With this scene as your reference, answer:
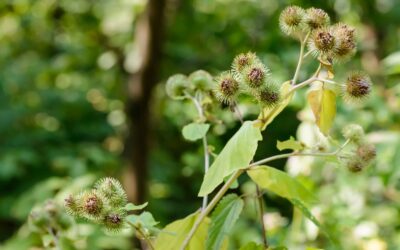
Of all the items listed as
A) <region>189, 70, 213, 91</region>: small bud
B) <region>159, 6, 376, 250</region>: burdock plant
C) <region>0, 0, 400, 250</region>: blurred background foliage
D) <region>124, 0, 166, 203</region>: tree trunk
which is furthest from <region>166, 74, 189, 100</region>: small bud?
<region>124, 0, 166, 203</region>: tree trunk

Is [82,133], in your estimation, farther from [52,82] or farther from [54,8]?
[54,8]

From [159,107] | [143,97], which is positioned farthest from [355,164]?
[159,107]

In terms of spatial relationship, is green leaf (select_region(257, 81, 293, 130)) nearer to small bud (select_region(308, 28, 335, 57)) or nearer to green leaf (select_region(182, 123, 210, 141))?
small bud (select_region(308, 28, 335, 57))

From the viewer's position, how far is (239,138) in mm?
731

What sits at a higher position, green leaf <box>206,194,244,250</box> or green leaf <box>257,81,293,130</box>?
green leaf <box>257,81,293,130</box>

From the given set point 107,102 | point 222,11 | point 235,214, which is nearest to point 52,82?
point 107,102

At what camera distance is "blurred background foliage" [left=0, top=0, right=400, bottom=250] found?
79.9 inches

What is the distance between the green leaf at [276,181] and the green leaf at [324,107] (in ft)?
0.36

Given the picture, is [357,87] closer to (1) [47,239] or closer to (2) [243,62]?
(2) [243,62]

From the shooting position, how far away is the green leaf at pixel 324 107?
2.72ft

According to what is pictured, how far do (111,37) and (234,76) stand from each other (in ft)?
10.8

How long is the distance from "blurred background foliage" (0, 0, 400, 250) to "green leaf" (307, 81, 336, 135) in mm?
780

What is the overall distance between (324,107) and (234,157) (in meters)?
0.17

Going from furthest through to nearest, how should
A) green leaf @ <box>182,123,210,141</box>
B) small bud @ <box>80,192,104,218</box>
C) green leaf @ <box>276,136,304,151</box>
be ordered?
1. green leaf @ <box>182,123,210,141</box>
2. green leaf @ <box>276,136,304,151</box>
3. small bud @ <box>80,192,104,218</box>
